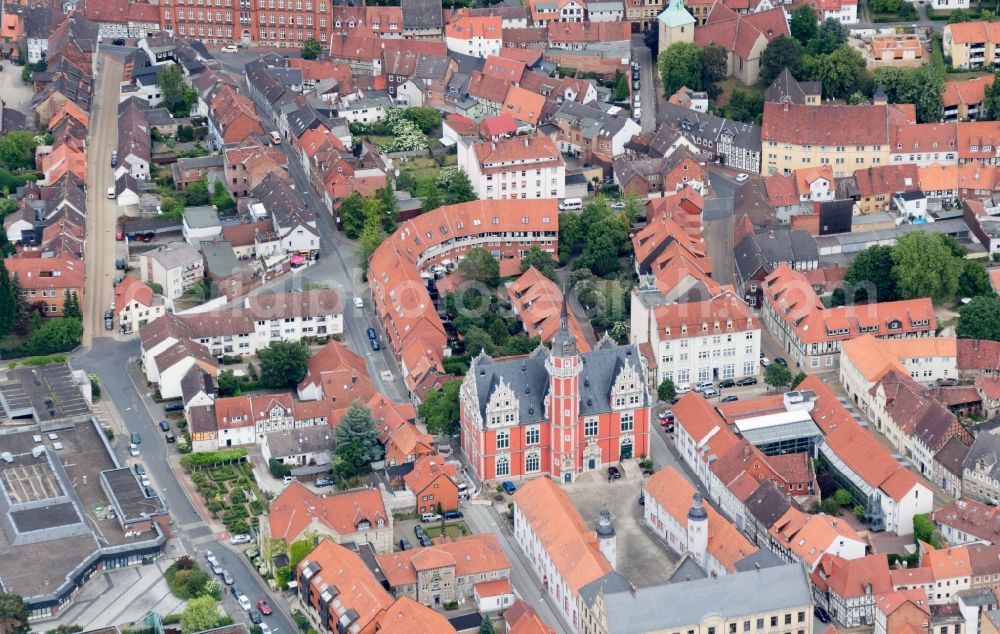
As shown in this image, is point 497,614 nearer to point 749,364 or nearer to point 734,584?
point 734,584

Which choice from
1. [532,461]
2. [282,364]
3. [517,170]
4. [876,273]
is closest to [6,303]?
[282,364]

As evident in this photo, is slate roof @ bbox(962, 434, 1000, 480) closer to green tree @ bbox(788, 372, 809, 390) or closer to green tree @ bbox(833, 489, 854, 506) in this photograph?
green tree @ bbox(833, 489, 854, 506)

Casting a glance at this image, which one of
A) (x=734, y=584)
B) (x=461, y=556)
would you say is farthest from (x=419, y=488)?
(x=734, y=584)

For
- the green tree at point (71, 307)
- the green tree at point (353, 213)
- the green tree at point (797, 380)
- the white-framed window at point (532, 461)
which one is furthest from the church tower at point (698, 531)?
the green tree at point (71, 307)

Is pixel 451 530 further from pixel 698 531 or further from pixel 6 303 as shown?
pixel 6 303

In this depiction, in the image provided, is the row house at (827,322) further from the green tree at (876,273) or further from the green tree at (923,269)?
the green tree at (876,273)

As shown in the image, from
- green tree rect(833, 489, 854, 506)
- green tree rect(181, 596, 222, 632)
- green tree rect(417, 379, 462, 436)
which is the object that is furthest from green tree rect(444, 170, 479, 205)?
green tree rect(181, 596, 222, 632)
